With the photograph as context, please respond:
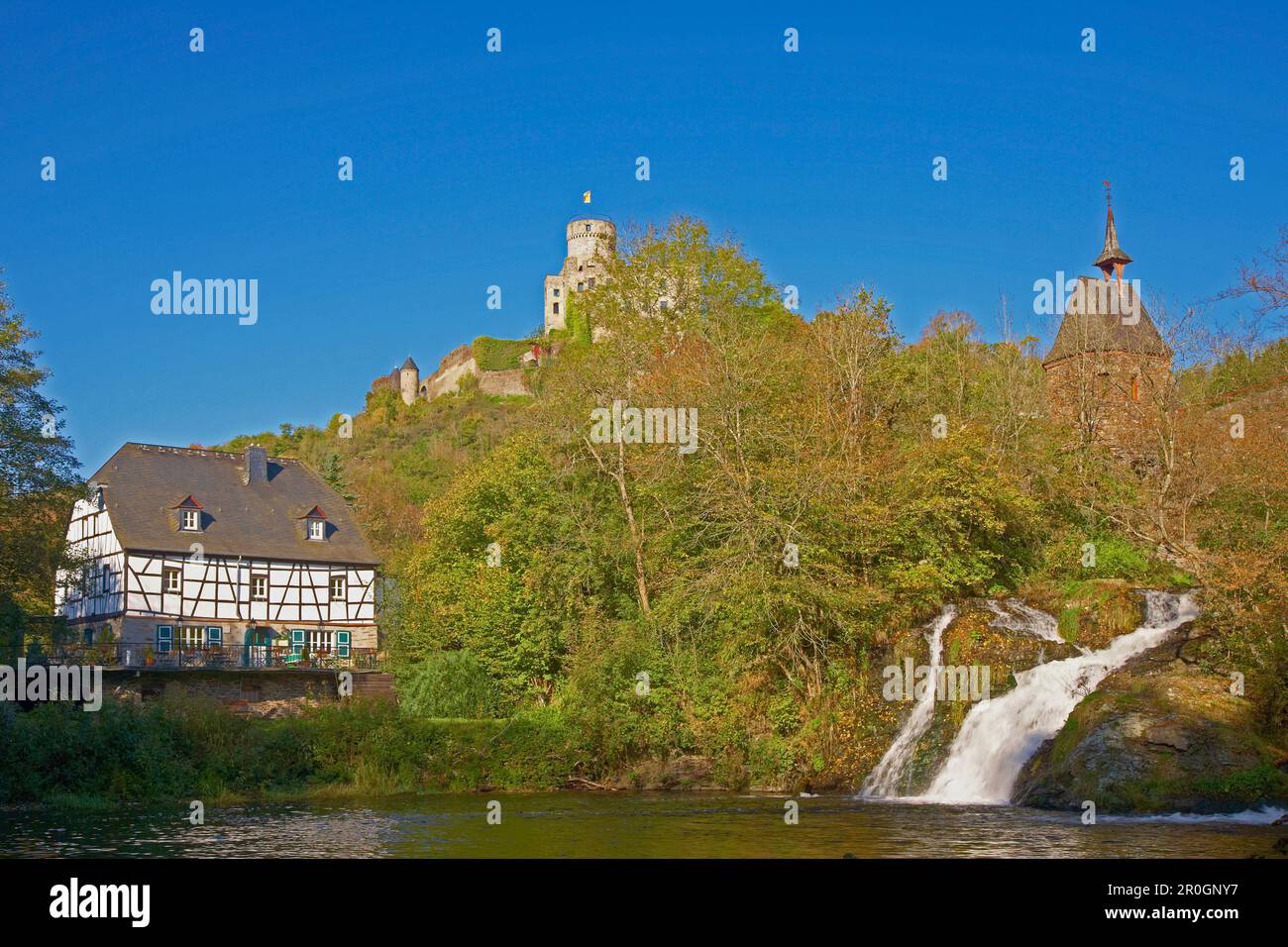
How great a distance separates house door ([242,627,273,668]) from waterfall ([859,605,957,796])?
24249mm

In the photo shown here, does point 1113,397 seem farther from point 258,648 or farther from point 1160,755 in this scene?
point 258,648

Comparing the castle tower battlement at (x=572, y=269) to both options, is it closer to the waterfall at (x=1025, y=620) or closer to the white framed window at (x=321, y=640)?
the white framed window at (x=321, y=640)

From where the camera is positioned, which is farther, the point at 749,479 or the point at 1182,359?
the point at 1182,359

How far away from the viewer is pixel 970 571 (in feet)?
102

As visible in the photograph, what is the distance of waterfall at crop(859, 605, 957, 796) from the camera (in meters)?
25.5

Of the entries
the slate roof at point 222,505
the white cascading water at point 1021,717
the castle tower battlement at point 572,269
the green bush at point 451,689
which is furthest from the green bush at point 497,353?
the white cascading water at point 1021,717

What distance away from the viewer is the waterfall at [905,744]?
83.8ft

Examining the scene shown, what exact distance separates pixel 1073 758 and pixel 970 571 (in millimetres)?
9577

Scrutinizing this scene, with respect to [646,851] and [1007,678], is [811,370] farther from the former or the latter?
[646,851]

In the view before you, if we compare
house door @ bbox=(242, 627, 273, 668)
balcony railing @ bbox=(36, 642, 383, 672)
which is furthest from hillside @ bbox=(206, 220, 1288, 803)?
house door @ bbox=(242, 627, 273, 668)

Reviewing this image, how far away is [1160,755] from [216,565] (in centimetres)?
3593

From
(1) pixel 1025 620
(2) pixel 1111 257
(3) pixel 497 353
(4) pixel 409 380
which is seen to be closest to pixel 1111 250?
(2) pixel 1111 257

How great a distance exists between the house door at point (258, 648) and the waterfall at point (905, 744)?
24.2 metres
